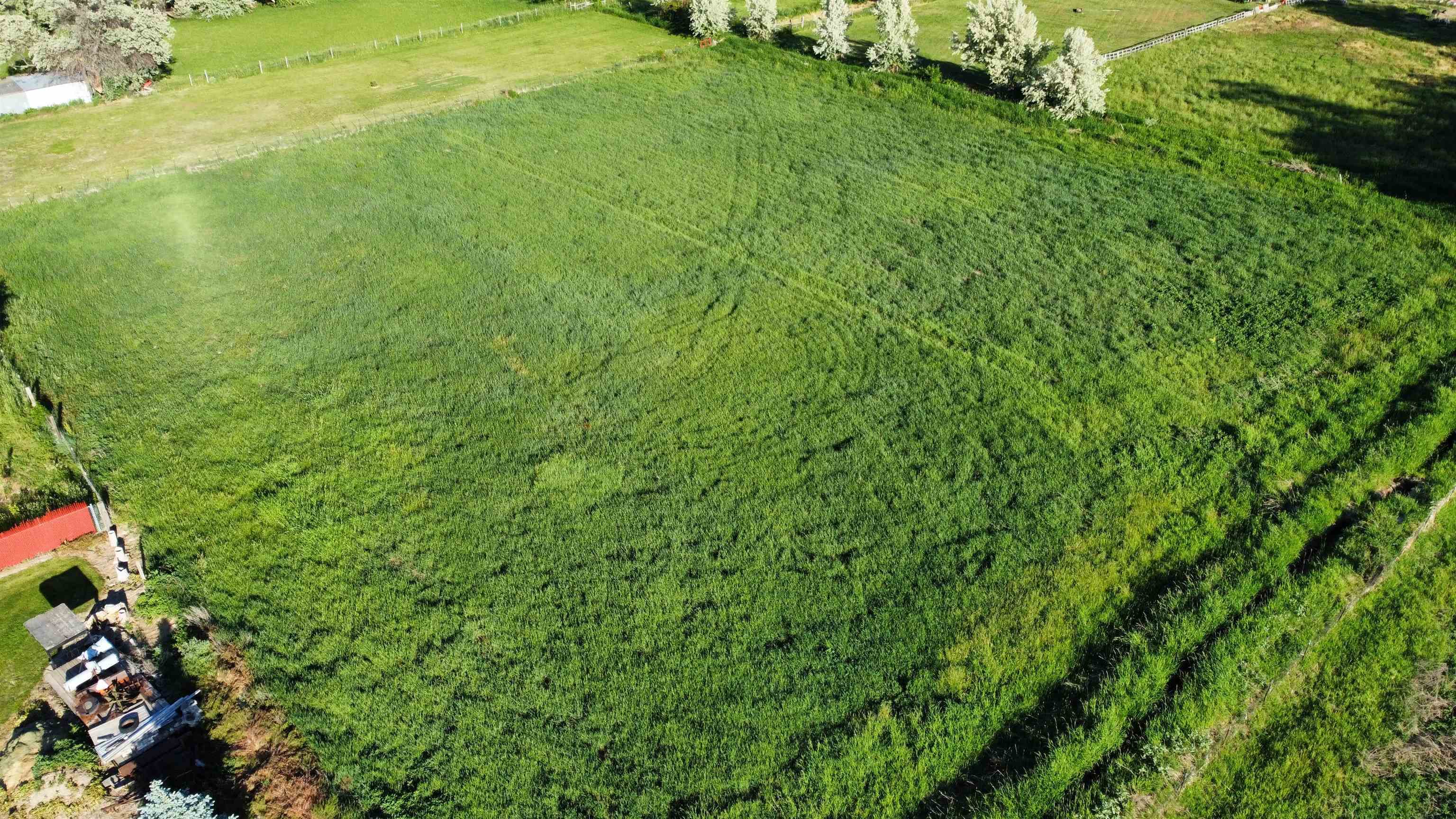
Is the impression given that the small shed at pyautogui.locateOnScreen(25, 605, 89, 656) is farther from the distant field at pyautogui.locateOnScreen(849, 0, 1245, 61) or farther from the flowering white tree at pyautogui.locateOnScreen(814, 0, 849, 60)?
the distant field at pyautogui.locateOnScreen(849, 0, 1245, 61)

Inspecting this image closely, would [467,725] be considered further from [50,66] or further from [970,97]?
[50,66]

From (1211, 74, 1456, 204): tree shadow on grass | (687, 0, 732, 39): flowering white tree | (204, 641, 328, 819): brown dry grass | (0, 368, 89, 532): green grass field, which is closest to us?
(204, 641, 328, 819): brown dry grass

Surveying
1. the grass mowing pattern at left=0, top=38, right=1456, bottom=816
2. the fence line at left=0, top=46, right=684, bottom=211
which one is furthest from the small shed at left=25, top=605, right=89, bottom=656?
the fence line at left=0, top=46, right=684, bottom=211

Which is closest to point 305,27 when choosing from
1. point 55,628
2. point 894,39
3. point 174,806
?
point 894,39

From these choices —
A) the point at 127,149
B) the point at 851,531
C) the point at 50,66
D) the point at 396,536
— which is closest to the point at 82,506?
the point at 396,536

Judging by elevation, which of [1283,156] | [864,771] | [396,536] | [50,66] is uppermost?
[50,66]
